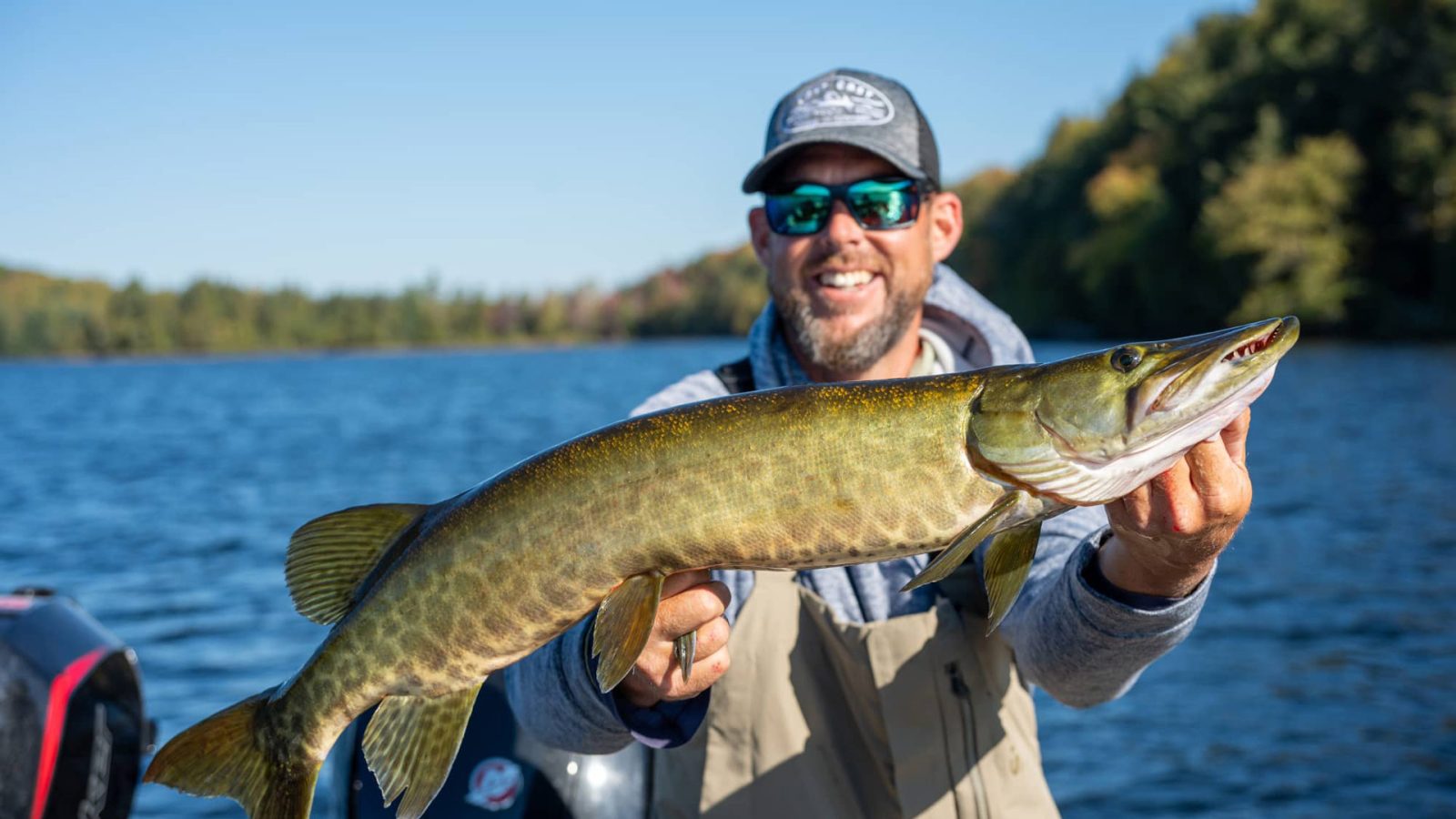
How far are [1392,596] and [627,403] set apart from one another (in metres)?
27.1

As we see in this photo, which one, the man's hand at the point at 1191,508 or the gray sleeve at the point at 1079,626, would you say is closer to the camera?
the man's hand at the point at 1191,508

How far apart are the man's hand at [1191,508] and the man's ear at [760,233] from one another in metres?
1.96

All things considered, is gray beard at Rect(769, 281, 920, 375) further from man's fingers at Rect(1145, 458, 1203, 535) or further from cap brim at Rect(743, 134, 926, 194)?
man's fingers at Rect(1145, 458, 1203, 535)

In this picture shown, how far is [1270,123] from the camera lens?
157 ft

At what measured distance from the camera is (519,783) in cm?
397

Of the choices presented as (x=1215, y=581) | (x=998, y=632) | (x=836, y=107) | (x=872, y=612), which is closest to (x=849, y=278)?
(x=836, y=107)

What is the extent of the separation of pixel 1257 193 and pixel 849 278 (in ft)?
151

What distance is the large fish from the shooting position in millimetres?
2457

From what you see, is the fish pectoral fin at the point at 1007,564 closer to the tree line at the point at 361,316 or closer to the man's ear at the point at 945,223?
the man's ear at the point at 945,223

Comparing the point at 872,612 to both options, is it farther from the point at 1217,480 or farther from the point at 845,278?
the point at 1217,480

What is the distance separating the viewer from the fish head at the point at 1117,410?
2352 mm

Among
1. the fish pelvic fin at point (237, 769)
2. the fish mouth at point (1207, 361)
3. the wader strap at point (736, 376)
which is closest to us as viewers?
the fish mouth at point (1207, 361)

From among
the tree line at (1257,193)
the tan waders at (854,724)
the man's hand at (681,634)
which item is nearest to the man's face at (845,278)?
the tan waders at (854,724)

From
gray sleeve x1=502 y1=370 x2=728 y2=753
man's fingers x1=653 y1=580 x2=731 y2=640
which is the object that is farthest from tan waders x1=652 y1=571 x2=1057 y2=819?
man's fingers x1=653 y1=580 x2=731 y2=640
